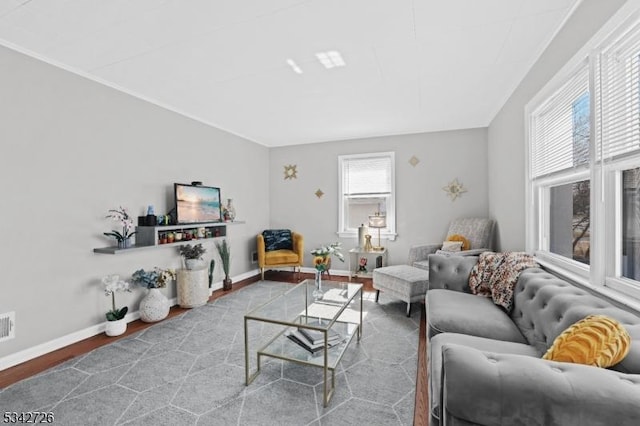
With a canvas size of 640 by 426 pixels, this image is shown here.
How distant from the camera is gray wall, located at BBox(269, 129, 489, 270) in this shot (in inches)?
178

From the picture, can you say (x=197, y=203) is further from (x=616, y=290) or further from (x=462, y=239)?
(x=616, y=290)

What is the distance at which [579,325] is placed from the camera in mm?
1179

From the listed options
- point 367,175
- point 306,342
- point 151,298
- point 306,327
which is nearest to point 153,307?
point 151,298

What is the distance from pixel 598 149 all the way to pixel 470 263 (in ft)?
4.30

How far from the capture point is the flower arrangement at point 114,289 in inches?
111

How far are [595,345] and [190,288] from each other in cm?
362

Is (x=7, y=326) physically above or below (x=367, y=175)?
below

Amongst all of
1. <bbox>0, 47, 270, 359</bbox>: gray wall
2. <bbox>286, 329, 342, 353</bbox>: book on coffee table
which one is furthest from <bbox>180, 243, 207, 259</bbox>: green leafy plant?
<bbox>286, 329, 342, 353</bbox>: book on coffee table

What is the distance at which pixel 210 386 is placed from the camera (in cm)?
198

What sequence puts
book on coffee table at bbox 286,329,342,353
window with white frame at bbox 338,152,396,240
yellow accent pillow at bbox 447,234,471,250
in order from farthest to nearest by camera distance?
window with white frame at bbox 338,152,396,240
yellow accent pillow at bbox 447,234,471,250
book on coffee table at bbox 286,329,342,353

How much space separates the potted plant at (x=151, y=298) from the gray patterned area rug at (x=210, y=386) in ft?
0.98

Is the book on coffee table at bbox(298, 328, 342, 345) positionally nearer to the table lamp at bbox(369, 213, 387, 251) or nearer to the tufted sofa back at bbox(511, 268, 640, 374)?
the tufted sofa back at bbox(511, 268, 640, 374)

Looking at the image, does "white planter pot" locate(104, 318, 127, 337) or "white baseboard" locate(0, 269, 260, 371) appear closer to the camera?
"white baseboard" locate(0, 269, 260, 371)

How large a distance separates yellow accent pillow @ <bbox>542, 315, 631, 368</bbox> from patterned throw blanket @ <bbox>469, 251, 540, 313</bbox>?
1048mm
